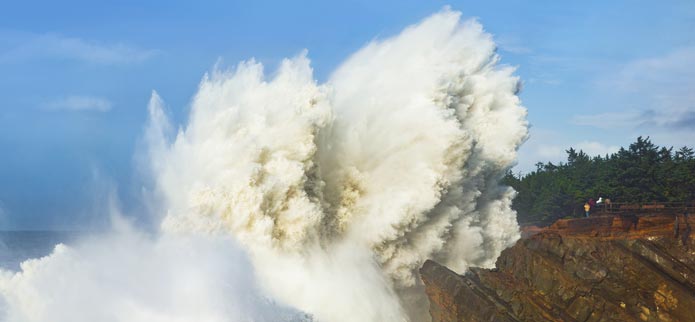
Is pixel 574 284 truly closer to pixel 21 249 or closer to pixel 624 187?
pixel 624 187

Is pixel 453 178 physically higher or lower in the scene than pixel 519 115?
lower

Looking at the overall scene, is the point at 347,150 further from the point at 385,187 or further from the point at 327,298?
the point at 327,298

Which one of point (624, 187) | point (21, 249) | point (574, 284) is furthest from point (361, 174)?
point (21, 249)

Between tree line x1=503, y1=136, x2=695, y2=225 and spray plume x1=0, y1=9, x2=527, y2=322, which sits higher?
tree line x1=503, y1=136, x2=695, y2=225

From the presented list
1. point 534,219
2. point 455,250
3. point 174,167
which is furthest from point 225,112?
point 534,219

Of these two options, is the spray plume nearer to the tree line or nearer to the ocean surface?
the tree line

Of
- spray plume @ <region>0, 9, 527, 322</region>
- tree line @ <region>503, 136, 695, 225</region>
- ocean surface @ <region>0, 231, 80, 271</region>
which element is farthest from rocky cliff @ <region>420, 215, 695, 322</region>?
ocean surface @ <region>0, 231, 80, 271</region>
